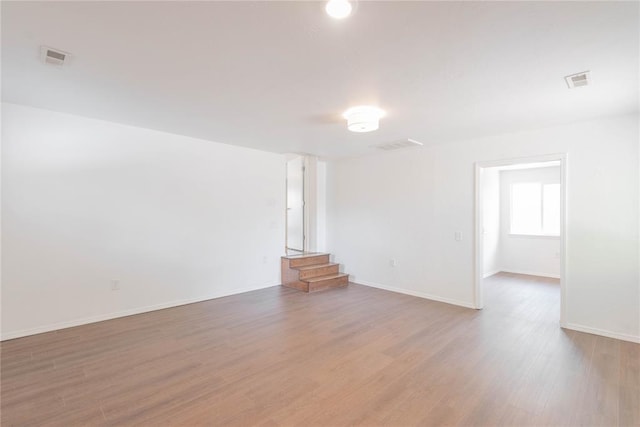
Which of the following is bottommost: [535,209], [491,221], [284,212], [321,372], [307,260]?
[321,372]

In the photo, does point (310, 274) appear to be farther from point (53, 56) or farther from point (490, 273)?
point (53, 56)

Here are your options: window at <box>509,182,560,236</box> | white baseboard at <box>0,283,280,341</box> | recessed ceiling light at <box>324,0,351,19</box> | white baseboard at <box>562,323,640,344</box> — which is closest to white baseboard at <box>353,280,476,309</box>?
white baseboard at <box>562,323,640,344</box>

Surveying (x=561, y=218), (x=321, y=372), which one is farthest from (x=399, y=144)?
(x=321, y=372)

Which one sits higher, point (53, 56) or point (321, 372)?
point (53, 56)

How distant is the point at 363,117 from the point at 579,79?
180 cm

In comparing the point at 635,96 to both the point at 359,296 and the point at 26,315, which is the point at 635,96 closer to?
the point at 359,296

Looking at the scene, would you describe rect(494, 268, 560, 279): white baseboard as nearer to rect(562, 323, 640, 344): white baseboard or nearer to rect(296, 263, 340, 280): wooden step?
rect(562, 323, 640, 344): white baseboard

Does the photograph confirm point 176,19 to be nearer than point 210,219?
Yes

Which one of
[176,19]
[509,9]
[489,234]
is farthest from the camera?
[489,234]

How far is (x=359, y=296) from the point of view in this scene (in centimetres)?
489

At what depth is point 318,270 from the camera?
5535mm

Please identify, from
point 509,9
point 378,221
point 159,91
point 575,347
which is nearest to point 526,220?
point 378,221

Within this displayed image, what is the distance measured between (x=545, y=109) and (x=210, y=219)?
15.0ft

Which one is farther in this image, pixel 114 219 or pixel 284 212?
pixel 284 212
